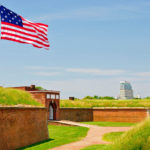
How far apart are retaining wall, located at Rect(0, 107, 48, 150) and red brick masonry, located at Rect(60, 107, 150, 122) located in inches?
635

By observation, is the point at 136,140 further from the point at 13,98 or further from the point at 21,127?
the point at 13,98

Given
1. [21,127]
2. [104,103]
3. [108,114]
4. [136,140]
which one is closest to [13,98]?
[21,127]

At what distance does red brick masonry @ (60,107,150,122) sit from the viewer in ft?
129

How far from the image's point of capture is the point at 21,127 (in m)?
19.2

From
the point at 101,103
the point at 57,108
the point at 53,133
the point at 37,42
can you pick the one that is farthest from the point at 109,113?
the point at 37,42

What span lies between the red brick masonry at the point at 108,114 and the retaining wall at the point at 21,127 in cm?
1612

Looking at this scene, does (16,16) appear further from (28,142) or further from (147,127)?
(147,127)

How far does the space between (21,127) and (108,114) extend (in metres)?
24.4

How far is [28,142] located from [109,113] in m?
23.6

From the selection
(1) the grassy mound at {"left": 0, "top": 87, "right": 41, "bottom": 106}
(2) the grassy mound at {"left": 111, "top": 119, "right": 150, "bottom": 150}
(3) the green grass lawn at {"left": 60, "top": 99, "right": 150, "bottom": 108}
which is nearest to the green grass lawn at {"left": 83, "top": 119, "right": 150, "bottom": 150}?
(2) the grassy mound at {"left": 111, "top": 119, "right": 150, "bottom": 150}

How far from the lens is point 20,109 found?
63.0 ft

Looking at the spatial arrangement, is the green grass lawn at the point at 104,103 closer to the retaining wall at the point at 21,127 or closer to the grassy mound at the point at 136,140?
the retaining wall at the point at 21,127

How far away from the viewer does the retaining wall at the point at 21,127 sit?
17156mm

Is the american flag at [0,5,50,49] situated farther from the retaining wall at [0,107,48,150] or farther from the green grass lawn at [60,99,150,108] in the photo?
the green grass lawn at [60,99,150,108]
